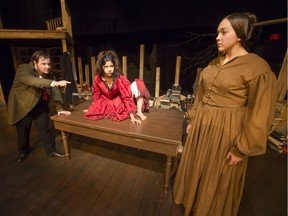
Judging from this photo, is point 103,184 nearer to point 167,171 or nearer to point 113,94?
point 167,171

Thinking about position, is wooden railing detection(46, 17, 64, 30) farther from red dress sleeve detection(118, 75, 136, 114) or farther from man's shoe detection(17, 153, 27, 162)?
red dress sleeve detection(118, 75, 136, 114)

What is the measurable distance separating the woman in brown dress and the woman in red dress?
0.71 m

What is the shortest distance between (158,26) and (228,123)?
3.78m

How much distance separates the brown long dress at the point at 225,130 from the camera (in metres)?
0.89

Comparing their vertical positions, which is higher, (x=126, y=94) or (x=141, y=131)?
(x=126, y=94)

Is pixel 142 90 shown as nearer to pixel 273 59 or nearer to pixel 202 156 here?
pixel 202 156

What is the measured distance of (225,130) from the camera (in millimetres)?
1070

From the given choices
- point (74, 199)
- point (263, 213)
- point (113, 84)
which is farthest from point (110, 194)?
point (263, 213)

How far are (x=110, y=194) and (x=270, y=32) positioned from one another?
12.6 ft

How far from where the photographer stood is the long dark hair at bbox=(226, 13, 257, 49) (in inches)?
35.0

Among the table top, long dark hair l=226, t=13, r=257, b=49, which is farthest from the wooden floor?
long dark hair l=226, t=13, r=257, b=49

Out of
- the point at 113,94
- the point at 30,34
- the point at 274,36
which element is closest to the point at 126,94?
the point at 113,94

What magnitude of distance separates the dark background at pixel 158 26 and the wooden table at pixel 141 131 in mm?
2646

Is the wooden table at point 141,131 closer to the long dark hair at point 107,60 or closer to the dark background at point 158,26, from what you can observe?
the long dark hair at point 107,60
